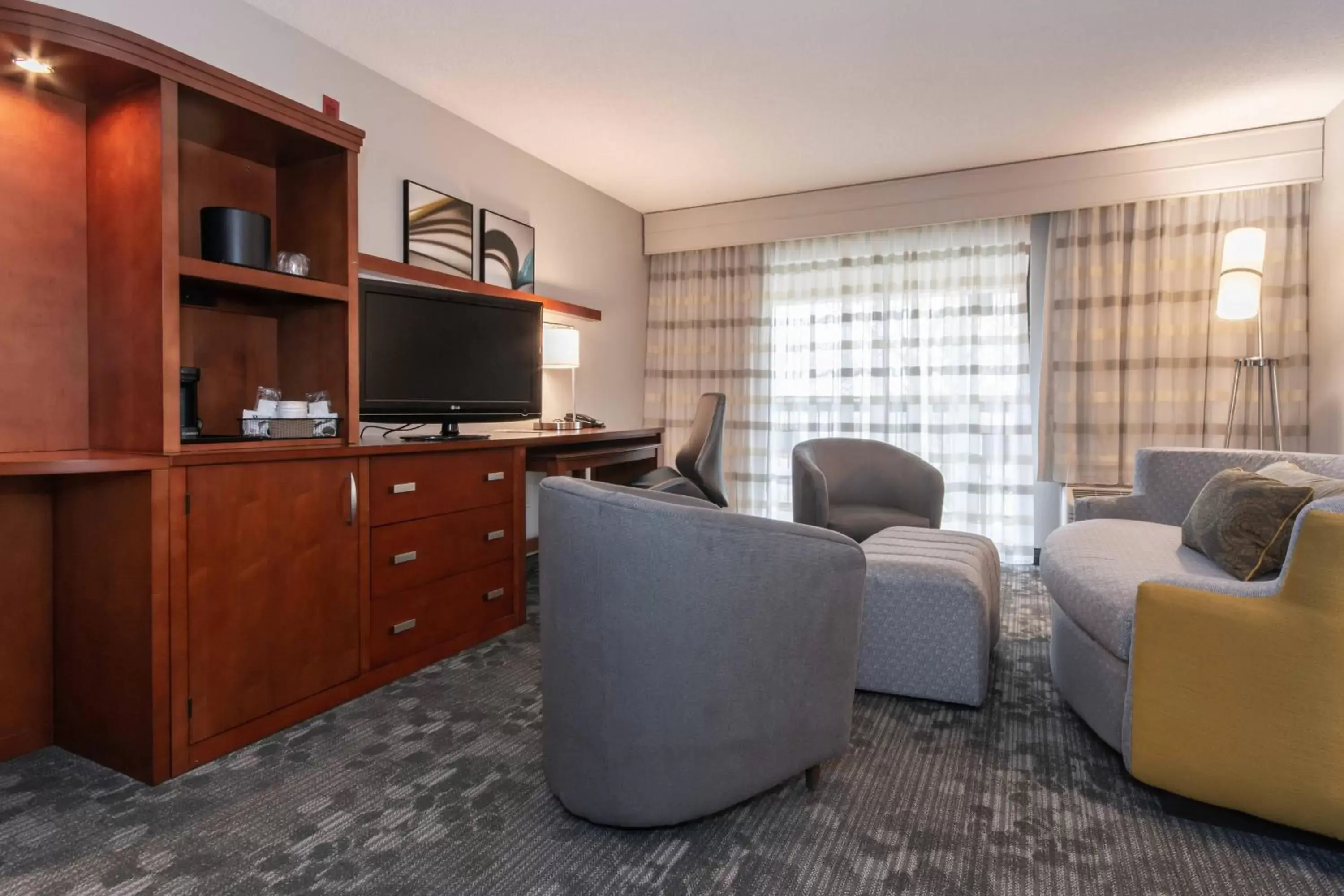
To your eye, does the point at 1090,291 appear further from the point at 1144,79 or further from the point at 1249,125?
the point at 1144,79

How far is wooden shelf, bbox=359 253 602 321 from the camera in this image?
10.6 feet

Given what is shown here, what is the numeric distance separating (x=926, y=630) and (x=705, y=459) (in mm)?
1865

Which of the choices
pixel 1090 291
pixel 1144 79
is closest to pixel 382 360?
pixel 1144 79

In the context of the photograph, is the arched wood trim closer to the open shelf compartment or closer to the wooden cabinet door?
the open shelf compartment

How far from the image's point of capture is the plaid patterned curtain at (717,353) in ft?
17.4

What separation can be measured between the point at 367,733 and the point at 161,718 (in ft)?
1.68

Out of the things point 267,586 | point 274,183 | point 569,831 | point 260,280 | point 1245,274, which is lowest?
point 569,831

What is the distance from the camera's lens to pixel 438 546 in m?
2.66

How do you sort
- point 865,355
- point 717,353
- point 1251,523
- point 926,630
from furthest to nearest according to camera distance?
point 717,353 → point 865,355 → point 926,630 → point 1251,523

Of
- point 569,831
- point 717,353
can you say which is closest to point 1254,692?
point 569,831

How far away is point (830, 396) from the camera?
16.6ft

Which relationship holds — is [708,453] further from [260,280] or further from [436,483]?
[260,280]

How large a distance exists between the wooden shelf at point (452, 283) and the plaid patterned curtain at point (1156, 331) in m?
2.97

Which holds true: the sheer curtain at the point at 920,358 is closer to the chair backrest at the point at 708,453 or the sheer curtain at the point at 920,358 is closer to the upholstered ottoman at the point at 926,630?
the chair backrest at the point at 708,453
